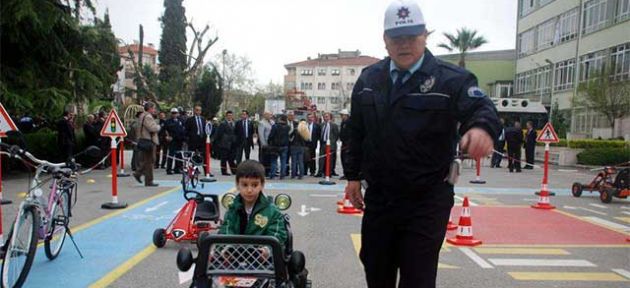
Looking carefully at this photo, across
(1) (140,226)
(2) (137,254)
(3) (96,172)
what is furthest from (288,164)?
(2) (137,254)

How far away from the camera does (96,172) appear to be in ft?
51.6

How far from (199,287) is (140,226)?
16.6 ft

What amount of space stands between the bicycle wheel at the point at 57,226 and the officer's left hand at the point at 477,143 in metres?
4.65

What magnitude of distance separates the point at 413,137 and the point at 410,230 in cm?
51

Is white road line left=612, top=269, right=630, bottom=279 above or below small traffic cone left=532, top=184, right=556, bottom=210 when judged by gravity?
below

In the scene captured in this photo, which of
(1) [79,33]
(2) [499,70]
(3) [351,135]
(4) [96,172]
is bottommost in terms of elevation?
(4) [96,172]

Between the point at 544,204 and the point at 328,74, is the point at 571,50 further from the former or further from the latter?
the point at 328,74

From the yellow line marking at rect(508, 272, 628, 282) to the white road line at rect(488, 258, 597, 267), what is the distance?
347 mm

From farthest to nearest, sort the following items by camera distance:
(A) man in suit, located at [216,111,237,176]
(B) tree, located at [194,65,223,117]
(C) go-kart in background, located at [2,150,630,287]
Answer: (B) tree, located at [194,65,223,117]
(A) man in suit, located at [216,111,237,176]
(C) go-kart in background, located at [2,150,630,287]

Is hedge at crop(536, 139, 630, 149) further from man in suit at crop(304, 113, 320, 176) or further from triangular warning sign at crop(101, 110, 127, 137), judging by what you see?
triangular warning sign at crop(101, 110, 127, 137)

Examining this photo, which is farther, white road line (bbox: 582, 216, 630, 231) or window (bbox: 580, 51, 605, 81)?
window (bbox: 580, 51, 605, 81)

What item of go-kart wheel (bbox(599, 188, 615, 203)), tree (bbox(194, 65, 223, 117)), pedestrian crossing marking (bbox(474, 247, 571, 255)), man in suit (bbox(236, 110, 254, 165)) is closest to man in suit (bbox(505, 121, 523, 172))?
go-kart wheel (bbox(599, 188, 615, 203))

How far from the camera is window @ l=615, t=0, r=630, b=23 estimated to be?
3138cm

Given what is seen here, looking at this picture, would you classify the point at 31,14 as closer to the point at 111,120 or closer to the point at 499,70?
the point at 111,120
